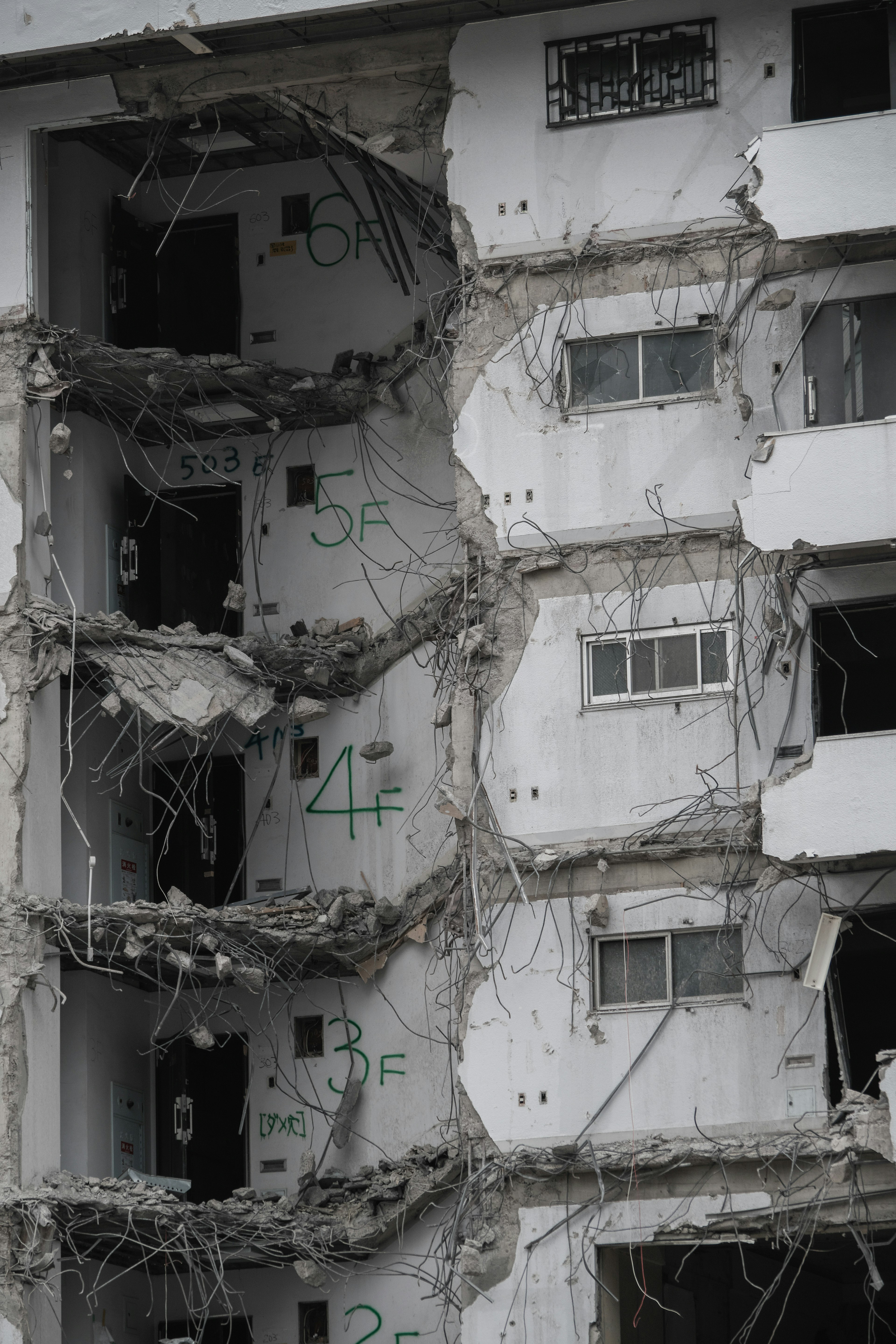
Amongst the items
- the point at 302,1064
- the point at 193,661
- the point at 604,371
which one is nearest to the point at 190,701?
the point at 193,661

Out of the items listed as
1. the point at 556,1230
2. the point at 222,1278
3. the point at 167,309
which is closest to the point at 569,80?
the point at 167,309

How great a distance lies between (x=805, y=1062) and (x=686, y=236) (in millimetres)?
9152

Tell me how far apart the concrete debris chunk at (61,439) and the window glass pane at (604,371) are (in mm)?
6284

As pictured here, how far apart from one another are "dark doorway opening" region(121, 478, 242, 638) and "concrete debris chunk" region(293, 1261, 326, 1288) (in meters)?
8.06

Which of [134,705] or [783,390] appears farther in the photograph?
[134,705]

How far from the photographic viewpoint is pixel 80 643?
26422 millimetres

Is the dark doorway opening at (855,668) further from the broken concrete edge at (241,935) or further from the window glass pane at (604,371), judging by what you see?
the broken concrete edge at (241,935)

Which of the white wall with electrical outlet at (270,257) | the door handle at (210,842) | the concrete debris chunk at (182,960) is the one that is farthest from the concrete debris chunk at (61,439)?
the concrete debris chunk at (182,960)

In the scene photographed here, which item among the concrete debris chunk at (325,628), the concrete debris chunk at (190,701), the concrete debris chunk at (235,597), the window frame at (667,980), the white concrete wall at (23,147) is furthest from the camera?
the concrete debris chunk at (325,628)

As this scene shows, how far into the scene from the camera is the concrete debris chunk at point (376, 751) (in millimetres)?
27656

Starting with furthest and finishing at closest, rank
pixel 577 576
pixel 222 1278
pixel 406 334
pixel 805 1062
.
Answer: pixel 406 334 < pixel 222 1278 < pixel 577 576 < pixel 805 1062

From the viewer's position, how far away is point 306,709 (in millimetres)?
27734

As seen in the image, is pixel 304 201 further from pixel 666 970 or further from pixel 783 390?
pixel 666 970

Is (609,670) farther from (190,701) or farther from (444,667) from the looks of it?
(190,701)
